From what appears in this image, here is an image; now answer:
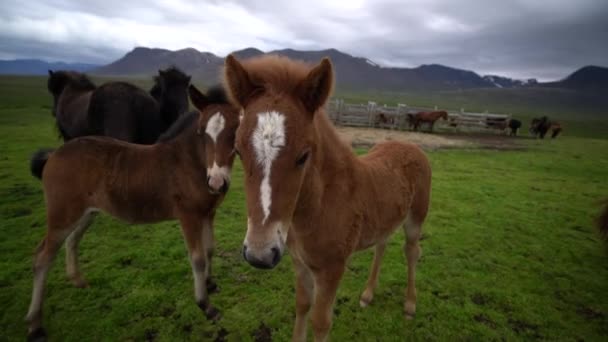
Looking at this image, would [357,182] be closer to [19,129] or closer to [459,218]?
[459,218]

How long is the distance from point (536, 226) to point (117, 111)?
9.29 meters

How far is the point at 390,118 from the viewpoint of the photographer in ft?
77.3

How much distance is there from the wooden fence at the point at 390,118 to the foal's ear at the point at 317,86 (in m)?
20.2

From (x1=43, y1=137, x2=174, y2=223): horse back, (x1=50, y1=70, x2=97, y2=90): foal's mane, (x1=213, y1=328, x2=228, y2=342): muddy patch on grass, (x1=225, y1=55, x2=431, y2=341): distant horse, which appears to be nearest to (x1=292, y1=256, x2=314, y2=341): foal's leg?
(x1=225, y1=55, x2=431, y2=341): distant horse

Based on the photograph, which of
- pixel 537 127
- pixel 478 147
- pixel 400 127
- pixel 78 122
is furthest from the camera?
pixel 537 127

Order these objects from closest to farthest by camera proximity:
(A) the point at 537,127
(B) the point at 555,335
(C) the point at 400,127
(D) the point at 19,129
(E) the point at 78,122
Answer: (B) the point at 555,335 < (E) the point at 78,122 < (D) the point at 19,129 < (C) the point at 400,127 < (A) the point at 537,127

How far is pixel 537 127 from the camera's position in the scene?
25.2m

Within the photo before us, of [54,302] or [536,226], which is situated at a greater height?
[536,226]

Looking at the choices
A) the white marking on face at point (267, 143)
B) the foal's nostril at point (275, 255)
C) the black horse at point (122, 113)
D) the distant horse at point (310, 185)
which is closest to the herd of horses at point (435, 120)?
the black horse at point (122, 113)

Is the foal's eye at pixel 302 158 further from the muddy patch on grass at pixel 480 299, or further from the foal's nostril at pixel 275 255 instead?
the muddy patch on grass at pixel 480 299

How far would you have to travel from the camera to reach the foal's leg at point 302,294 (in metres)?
2.97

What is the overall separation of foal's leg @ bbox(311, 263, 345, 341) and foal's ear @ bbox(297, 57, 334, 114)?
1443 mm

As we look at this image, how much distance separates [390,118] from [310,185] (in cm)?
2277

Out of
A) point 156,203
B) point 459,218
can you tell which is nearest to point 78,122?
point 156,203
